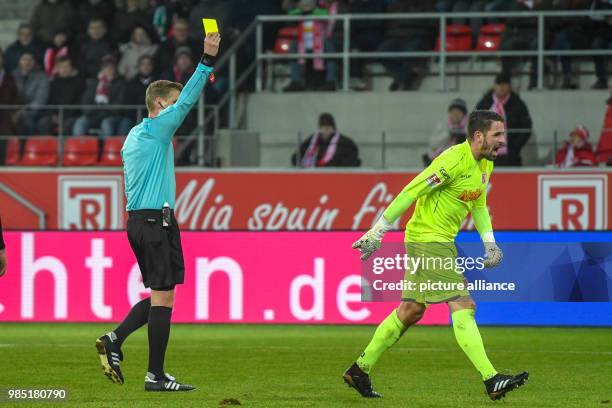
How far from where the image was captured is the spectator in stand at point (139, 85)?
22188 millimetres

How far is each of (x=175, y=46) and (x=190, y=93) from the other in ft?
43.1

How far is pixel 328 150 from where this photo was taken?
68.6 feet

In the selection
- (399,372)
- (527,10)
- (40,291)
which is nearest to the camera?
(399,372)

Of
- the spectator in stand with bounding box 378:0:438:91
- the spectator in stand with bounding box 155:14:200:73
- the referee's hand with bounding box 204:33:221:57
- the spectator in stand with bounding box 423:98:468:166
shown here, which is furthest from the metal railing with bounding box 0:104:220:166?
the referee's hand with bounding box 204:33:221:57

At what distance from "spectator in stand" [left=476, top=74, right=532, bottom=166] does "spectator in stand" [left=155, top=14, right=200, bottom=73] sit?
492cm

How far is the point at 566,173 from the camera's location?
65.8ft

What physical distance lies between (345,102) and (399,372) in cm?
1090

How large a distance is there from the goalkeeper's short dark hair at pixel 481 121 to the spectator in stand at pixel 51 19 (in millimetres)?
15294

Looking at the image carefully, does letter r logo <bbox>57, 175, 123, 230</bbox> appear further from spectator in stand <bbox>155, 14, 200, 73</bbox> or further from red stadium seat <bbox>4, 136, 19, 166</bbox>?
spectator in stand <bbox>155, 14, 200, 73</bbox>

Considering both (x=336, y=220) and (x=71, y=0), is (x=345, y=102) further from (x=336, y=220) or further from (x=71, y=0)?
(x=71, y=0)

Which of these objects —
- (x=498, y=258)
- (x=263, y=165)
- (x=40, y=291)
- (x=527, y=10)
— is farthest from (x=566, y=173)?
(x=498, y=258)

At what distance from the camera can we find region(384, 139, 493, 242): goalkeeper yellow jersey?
31.5 ft

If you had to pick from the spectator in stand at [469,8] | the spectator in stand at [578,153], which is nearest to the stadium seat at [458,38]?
the spectator in stand at [469,8]

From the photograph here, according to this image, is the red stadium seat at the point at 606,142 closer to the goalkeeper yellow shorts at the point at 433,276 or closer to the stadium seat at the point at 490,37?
the stadium seat at the point at 490,37
